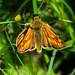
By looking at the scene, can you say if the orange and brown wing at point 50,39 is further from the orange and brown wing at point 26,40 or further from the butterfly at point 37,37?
Result: the orange and brown wing at point 26,40

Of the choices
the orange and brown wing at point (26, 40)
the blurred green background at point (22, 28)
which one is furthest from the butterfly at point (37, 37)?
the blurred green background at point (22, 28)

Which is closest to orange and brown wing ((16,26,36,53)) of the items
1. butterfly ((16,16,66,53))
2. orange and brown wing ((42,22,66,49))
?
butterfly ((16,16,66,53))

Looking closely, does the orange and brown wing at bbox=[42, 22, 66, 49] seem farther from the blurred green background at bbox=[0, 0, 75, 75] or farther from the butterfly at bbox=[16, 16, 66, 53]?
the blurred green background at bbox=[0, 0, 75, 75]

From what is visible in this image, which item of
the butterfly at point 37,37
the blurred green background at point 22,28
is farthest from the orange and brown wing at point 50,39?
the blurred green background at point 22,28

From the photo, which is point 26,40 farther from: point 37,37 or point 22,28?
point 22,28

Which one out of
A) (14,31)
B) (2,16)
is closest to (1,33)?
(14,31)

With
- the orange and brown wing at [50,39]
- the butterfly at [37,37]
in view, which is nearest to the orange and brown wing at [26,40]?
the butterfly at [37,37]

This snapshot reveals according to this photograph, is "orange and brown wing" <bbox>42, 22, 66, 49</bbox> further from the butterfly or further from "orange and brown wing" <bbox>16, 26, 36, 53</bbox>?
"orange and brown wing" <bbox>16, 26, 36, 53</bbox>
